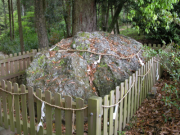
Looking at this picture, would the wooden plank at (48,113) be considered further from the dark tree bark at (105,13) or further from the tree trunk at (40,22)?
the dark tree bark at (105,13)

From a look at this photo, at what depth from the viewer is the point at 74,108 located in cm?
287

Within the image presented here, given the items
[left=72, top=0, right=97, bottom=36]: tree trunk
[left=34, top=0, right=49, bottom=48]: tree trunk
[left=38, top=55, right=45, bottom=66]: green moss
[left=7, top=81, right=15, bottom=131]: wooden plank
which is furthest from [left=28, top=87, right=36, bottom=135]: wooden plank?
[left=34, top=0, right=49, bottom=48]: tree trunk

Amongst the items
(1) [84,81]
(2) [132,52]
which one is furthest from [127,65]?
(1) [84,81]

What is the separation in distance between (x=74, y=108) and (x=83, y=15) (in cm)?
517

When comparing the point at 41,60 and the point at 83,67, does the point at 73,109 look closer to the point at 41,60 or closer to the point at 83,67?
the point at 83,67

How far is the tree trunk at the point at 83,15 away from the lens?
23.5 ft

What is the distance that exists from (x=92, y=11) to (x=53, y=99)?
5.27 meters

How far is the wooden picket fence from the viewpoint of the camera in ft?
9.24

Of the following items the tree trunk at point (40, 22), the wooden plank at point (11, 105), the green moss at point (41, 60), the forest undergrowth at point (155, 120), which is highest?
the tree trunk at point (40, 22)

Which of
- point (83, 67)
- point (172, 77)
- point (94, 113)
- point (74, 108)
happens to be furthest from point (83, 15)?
point (94, 113)

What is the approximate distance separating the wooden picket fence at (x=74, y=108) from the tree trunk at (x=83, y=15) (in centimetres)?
320

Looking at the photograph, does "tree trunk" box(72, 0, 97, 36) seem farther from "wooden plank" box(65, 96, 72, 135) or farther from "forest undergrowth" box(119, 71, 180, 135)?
"wooden plank" box(65, 96, 72, 135)

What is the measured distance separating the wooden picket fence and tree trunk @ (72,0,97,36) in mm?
3204

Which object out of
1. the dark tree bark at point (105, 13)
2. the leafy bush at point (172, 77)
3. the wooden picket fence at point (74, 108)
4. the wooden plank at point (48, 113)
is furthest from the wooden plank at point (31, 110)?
the dark tree bark at point (105, 13)
